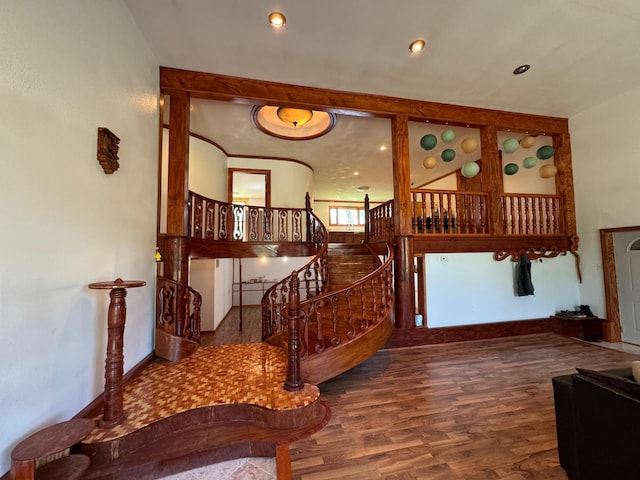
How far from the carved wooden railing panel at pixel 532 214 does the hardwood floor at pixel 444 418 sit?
2.34 meters

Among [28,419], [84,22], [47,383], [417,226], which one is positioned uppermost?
[84,22]

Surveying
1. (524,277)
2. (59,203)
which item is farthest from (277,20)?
(524,277)

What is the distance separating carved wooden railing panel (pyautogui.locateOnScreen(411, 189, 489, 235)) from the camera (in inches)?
196

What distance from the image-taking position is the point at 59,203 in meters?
1.90

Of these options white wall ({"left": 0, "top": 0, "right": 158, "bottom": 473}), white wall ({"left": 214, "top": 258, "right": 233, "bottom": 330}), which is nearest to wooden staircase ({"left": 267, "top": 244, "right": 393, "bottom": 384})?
white wall ({"left": 0, "top": 0, "right": 158, "bottom": 473})

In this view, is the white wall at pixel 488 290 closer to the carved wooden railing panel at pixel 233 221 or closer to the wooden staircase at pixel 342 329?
the wooden staircase at pixel 342 329

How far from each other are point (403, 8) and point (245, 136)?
4.08 metres

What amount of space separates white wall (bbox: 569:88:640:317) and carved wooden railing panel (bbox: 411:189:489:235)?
2083mm

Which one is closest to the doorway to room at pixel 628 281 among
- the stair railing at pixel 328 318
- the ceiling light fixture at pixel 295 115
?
the stair railing at pixel 328 318

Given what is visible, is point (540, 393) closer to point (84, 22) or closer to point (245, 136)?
point (84, 22)

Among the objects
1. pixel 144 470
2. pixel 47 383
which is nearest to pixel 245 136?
pixel 47 383

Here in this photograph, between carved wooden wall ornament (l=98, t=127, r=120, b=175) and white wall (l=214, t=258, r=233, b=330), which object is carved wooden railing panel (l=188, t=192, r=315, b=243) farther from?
carved wooden wall ornament (l=98, t=127, r=120, b=175)

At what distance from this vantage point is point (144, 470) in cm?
196

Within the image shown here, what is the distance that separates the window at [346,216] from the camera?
12.8m
